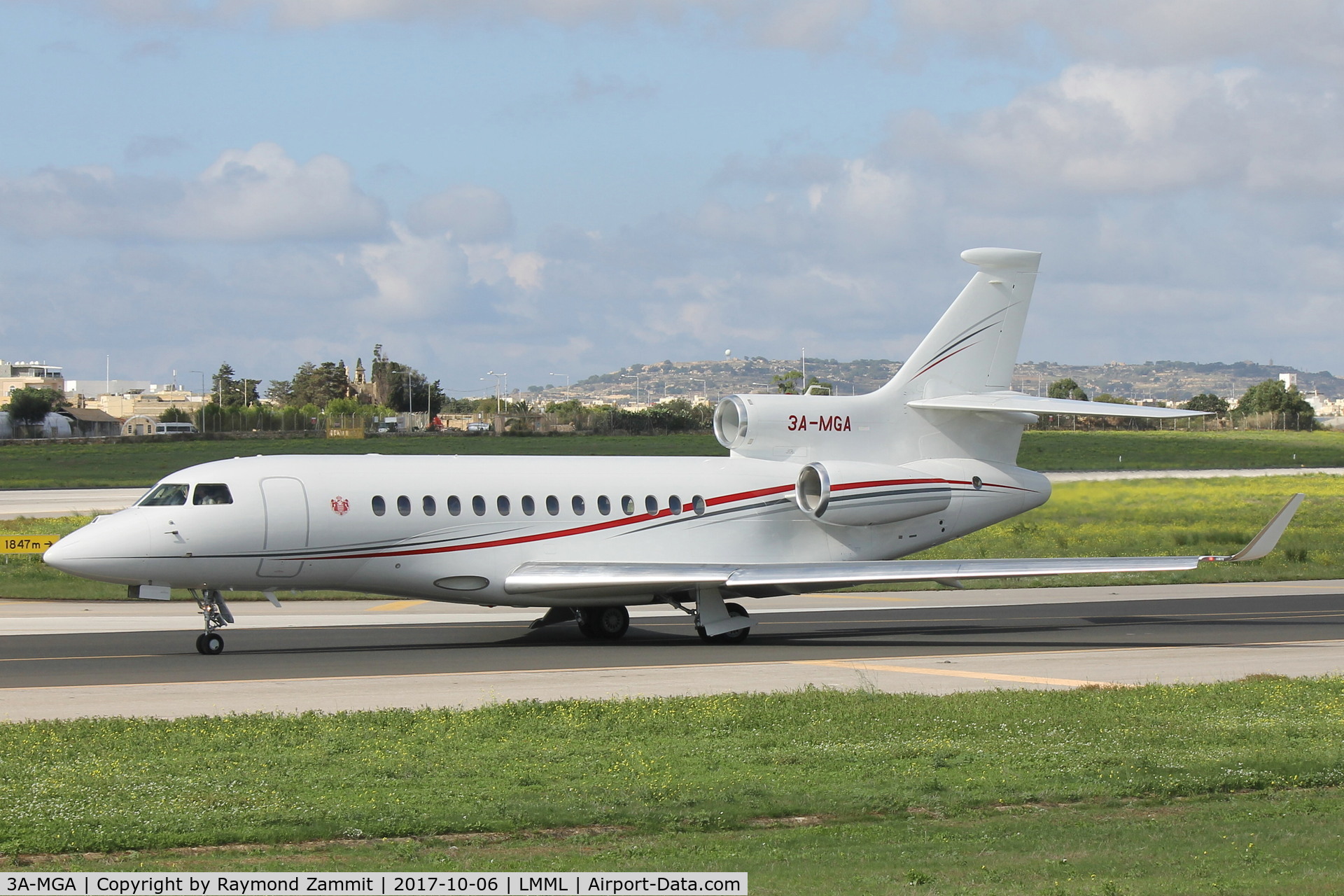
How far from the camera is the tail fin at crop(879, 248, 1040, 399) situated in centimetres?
2756

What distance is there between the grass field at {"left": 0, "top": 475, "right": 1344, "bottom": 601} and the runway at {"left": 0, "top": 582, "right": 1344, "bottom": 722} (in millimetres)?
4083

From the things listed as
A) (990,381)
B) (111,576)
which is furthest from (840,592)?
(111,576)

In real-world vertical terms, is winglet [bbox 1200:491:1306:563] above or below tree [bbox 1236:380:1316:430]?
below

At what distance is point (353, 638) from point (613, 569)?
5.14 m

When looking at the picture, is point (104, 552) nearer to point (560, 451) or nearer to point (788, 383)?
point (560, 451)

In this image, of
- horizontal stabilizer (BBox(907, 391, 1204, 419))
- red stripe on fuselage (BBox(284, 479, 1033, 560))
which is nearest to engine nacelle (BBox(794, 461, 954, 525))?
red stripe on fuselage (BBox(284, 479, 1033, 560))

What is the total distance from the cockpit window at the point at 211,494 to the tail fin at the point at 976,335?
12.8 m

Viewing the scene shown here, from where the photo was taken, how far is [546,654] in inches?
902

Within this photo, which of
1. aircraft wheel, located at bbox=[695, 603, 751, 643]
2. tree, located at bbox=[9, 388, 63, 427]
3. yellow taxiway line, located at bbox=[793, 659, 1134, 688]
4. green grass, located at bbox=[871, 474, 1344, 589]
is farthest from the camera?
tree, located at bbox=[9, 388, 63, 427]

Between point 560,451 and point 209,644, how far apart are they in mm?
53831

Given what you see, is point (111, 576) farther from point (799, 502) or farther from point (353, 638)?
point (799, 502)

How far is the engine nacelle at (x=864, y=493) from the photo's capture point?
85.3 feet

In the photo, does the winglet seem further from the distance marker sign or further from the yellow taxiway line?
the distance marker sign

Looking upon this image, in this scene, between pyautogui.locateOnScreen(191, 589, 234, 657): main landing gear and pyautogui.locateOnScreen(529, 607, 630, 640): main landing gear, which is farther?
pyautogui.locateOnScreen(529, 607, 630, 640): main landing gear
